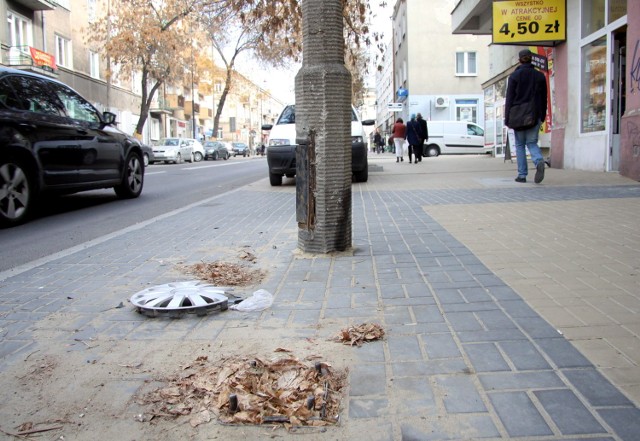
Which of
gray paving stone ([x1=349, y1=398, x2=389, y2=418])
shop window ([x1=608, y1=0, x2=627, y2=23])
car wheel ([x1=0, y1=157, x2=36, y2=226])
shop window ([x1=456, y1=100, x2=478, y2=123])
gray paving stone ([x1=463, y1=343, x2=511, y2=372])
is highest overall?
shop window ([x1=456, y1=100, x2=478, y2=123])

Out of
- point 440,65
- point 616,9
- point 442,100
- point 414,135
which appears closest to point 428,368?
point 616,9

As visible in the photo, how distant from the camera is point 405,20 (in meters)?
41.4

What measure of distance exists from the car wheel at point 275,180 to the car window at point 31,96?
5.02 metres

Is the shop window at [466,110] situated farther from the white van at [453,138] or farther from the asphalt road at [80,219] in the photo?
the asphalt road at [80,219]

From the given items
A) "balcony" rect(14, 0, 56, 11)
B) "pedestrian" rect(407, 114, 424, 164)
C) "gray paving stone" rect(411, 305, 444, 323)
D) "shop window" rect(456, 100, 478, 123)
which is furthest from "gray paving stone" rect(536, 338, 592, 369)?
"shop window" rect(456, 100, 478, 123)

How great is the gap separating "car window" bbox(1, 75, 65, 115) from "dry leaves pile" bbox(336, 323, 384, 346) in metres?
6.28

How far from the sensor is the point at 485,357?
2.75m

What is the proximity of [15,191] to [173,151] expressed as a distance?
28.9 metres

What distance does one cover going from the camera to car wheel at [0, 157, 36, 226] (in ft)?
23.6

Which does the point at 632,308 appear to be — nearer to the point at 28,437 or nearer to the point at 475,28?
the point at 28,437

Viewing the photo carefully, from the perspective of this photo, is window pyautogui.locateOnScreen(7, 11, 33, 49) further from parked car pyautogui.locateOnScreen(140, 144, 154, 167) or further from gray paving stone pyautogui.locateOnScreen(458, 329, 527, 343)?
gray paving stone pyautogui.locateOnScreen(458, 329, 527, 343)

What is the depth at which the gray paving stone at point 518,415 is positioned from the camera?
2.10m

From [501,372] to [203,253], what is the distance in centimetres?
341

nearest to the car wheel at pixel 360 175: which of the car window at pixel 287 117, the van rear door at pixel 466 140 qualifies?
the car window at pixel 287 117
